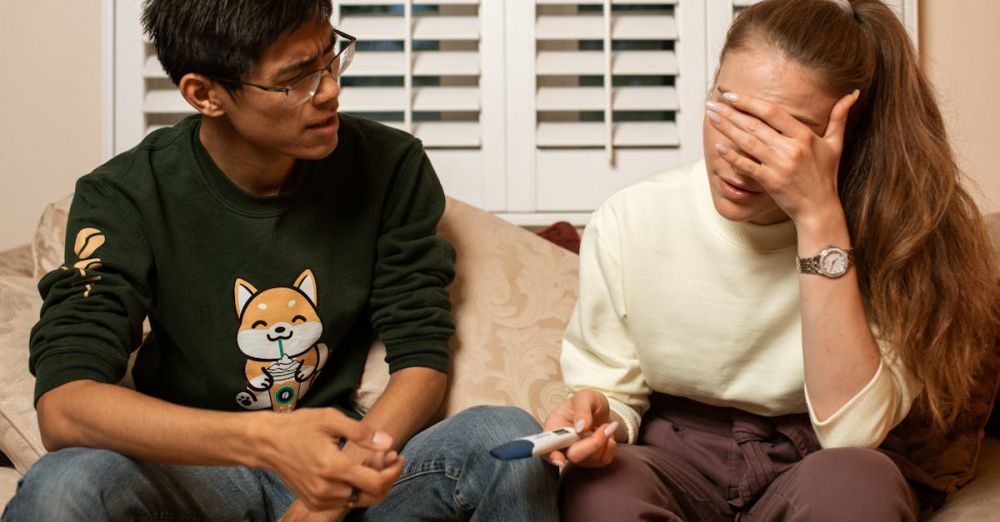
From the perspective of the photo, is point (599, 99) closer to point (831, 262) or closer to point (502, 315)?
point (502, 315)

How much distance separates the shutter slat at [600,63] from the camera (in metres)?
2.12

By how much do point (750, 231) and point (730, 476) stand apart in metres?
0.33

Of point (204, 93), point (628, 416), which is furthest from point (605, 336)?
point (204, 93)

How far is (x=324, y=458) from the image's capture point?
1.07 meters

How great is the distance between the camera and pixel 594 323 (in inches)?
55.8

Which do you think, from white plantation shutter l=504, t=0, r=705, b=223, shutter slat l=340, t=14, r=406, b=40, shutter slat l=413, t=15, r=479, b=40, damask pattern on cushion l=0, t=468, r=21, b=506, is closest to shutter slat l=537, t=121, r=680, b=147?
white plantation shutter l=504, t=0, r=705, b=223

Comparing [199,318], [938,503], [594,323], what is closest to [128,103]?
[199,318]

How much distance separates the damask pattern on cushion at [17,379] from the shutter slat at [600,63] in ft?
3.57

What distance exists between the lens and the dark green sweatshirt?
1362mm

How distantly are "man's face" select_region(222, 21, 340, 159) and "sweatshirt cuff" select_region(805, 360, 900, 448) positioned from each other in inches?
28.9

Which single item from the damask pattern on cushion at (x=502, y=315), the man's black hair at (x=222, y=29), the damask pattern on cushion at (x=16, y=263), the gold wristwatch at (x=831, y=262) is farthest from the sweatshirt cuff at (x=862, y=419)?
the damask pattern on cushion at (x=16, y=263)

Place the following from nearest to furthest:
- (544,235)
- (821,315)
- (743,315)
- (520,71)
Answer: (821,315) → (743,315) → (544,235) → (520,71)

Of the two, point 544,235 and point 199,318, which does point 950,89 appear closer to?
point 544,235

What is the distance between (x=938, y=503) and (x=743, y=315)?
387mm
